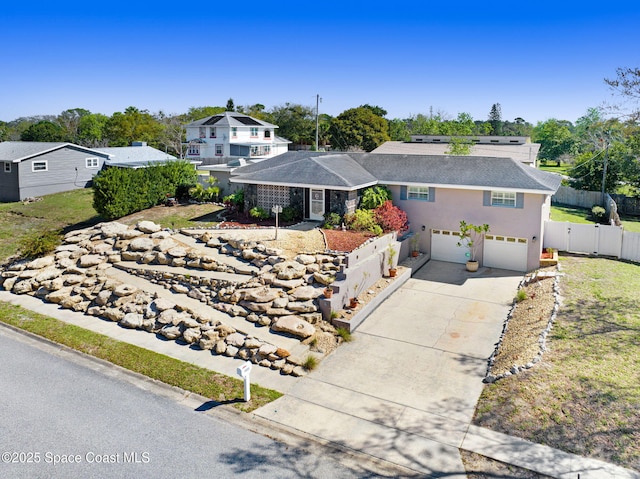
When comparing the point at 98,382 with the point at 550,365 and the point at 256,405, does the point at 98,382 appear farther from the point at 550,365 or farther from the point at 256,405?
the point at 550,365

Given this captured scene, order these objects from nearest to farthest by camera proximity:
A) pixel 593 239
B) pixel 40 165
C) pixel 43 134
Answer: pixel 593 239
pixel 40 165
pixel 43 134

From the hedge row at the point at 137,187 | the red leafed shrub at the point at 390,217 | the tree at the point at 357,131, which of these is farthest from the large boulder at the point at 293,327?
the tree at the point at 357,131

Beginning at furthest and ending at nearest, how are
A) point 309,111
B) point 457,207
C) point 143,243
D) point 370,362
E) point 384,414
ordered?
point 309,111 < point 457,207 < point 143,243 < point 370,362 < point 384,414

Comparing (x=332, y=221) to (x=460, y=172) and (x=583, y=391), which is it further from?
(x=583, y=391)

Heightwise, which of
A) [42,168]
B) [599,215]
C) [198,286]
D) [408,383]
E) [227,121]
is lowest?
[408,383]

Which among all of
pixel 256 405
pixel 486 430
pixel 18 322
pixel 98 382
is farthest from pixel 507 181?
pixel 18 322

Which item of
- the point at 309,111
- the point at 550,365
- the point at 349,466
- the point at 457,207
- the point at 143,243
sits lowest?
the point at 349,466

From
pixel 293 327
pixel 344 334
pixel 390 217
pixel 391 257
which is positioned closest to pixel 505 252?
pixel 390 217
